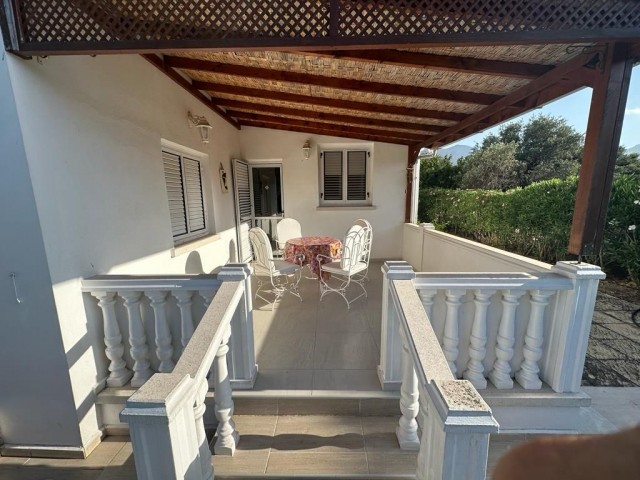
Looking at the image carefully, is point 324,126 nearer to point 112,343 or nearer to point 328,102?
point 328,102

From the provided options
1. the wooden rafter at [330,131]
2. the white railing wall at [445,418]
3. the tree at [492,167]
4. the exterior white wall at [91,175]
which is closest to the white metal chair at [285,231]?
the wooden rafter at [330,131]

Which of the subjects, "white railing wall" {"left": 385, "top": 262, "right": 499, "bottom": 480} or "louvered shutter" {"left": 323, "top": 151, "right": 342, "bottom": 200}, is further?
"louvered shutter" {"left": 323, "top": 151, "right": 342, "bottom": 200}

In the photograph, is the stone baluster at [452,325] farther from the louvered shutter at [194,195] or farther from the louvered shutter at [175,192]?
the louvered shutter at [194,195]

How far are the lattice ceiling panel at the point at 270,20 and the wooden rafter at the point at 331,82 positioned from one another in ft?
4.82

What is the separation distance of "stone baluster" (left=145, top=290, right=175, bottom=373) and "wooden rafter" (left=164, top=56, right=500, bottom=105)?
228cm

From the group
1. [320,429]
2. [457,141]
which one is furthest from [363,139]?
[320,429]

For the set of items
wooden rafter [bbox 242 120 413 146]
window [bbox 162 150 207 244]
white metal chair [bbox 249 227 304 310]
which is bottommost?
white metal chair [bbox 249 227 304 310]

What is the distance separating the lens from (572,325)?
1723 millimetres

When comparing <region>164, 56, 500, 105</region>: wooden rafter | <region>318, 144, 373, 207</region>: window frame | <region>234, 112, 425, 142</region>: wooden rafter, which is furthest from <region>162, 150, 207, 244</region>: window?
<region>318, 144, 373, 207</region>: window frame

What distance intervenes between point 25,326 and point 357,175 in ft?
16.6

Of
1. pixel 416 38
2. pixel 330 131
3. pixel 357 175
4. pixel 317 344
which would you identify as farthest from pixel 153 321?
pixel 357 175

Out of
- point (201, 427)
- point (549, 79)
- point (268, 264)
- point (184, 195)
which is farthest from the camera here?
point (184, 195)

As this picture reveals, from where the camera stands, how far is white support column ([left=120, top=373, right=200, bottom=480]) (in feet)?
3.22

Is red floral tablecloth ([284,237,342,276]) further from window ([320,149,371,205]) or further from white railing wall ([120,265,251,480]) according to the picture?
window ([320,149,371,205])
